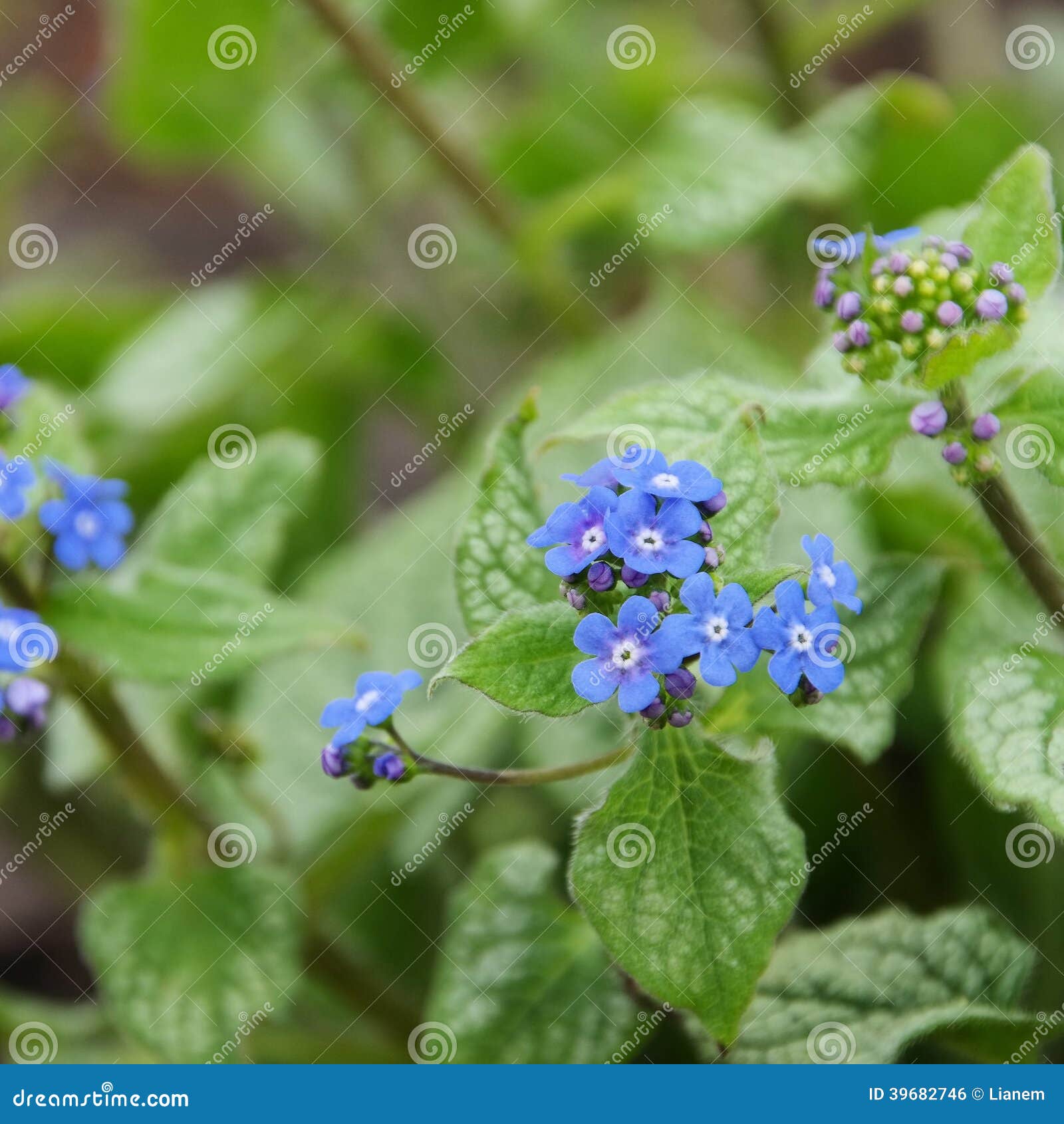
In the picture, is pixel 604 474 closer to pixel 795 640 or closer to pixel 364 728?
pixel 795 640

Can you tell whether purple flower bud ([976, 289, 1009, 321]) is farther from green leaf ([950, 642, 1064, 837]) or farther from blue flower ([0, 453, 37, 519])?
blue flower ([0, 453, 37, 519])

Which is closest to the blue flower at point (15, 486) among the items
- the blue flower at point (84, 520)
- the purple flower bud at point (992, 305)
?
the blue flower at point (84, 520)

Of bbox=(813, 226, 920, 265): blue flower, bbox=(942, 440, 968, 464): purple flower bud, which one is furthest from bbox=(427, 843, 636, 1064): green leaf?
bbox=(813, 226, 920, 265): blue flower

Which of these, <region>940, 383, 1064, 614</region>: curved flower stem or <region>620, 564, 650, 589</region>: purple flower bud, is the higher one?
<region>620, 564, 650, 589</region>: purple flower bud

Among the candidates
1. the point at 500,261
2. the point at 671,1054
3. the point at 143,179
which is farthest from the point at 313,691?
the point at 143,179

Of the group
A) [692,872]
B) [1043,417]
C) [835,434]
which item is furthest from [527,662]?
[1043,417]

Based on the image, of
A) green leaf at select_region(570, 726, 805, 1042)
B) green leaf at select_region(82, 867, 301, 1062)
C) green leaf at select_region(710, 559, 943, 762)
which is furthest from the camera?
green leaf at select_region(82, 867, 301, 1062)

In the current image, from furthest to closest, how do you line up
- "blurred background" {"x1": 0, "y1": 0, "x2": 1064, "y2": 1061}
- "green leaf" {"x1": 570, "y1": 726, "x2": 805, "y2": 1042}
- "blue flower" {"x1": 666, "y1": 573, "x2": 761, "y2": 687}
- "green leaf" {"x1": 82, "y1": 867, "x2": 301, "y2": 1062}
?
"blurred background" {"x1": 0, "y1": 0, "x2": 1064, "y2": 1061}, "green leaf" {"x1": 82, "y1": 867, "x2": 301, "y2": 1062}, "green leaf" {"x1": 570, "y1": 726, "x2": 805, "y2": 1042}, "blue flower" {"x1": 666, "y1": 573, "x2": 761, "y2": 687}

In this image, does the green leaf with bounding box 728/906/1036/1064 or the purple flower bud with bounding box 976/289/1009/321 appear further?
the green leaf with bounding box 728/906/1036/1064

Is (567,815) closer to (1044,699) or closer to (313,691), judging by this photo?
(313,691)
